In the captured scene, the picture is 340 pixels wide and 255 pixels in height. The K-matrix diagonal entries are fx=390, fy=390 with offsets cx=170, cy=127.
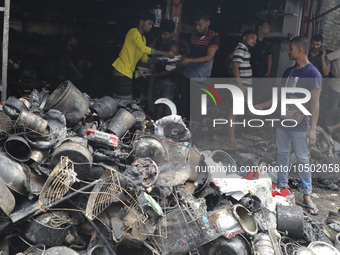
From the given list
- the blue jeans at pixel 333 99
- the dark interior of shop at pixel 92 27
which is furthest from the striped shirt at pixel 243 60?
the blue jeans at pixel 333 99

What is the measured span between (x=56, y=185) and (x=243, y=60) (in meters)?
4.33

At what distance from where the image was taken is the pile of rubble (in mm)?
3498

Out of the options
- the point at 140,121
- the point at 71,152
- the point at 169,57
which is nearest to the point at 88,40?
the point at 169,57

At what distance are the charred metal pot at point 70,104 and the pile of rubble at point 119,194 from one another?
0.01m

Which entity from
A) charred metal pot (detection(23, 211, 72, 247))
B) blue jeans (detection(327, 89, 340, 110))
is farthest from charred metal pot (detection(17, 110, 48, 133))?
blue jeans (detection(327, 89, 340, 110))

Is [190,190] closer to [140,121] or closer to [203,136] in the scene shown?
[140,121]

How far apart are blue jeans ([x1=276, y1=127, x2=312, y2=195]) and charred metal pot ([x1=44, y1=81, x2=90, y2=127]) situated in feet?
8.67

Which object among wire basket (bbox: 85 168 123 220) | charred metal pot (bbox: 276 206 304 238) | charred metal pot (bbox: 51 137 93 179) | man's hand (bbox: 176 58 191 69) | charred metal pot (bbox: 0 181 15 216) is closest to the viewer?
charred metal pot (bbox: 0 181 15 216)

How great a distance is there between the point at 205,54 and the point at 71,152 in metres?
3.61

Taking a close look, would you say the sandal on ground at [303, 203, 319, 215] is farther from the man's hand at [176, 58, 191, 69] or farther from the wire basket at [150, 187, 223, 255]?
the man's hand at [176, 58, 191, 69]

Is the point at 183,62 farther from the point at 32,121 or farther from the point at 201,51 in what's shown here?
the point at 32,121

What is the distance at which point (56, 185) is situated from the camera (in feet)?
11.9

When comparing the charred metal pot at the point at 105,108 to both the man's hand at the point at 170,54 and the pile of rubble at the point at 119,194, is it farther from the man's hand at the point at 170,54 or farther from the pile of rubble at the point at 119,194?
the man's hand at the point at 170,54

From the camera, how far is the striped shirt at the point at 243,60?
6719 millimetres
